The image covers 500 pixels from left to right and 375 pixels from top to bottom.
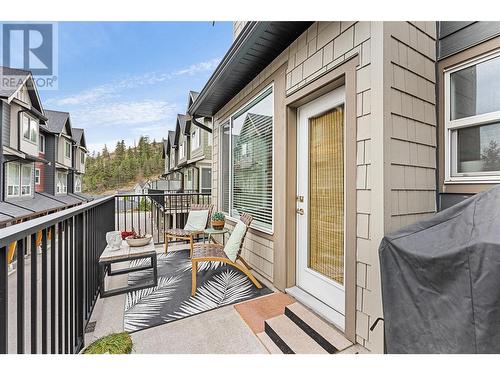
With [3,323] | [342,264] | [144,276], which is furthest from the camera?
[144,276]

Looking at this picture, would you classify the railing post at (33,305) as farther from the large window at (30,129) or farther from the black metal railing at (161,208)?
the large window at (30,129)

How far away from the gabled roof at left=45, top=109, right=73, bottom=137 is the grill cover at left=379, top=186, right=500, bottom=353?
17.9 meters

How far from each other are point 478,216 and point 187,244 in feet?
16.6

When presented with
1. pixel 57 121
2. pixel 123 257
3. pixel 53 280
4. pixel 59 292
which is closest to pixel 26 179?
pixel 57 121

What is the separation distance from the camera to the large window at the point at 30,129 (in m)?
10.4

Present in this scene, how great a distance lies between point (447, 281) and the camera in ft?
3.79

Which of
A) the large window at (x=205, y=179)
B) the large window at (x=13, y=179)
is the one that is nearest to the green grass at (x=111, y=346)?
the large window at (x=205, y=179)

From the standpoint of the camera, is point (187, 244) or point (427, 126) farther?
point (187, 244)

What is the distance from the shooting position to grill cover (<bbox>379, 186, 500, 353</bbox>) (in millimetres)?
1023

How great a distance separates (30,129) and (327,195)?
47.4ft

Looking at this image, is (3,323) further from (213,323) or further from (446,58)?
(446,58)

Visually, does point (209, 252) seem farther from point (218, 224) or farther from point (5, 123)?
point (5, 123)

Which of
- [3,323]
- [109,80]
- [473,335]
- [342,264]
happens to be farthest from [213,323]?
[109,80]

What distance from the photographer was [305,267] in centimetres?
266
